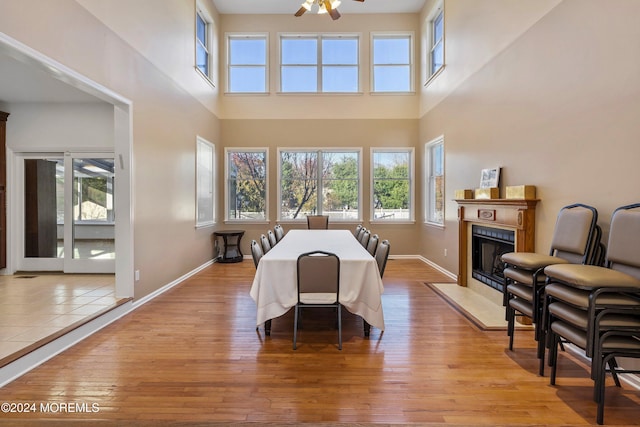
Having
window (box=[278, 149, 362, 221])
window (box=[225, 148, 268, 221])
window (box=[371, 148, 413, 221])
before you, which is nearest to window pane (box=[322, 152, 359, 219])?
window (box=[278, 149, 362, 221])

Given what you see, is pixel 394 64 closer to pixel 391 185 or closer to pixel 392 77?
pixel 392 77

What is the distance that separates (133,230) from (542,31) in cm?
471

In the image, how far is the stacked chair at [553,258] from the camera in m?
2.37

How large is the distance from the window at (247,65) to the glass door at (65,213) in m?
3.23

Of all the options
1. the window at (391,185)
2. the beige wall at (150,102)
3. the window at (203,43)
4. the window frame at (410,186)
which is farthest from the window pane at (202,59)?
the window at (391,185)

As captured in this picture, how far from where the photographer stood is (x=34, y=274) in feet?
16.5

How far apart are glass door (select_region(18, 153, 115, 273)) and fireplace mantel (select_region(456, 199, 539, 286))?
5.29 m

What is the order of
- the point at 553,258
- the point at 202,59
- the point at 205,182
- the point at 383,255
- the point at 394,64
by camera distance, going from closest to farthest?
the point at 553,258
the point at 383,255
the point at 202,59
the point at 205,182
the point at 394,64

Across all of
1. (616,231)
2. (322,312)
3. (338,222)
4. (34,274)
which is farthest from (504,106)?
(34,274)

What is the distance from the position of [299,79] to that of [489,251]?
5.22 metres

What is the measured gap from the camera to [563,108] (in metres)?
2.86

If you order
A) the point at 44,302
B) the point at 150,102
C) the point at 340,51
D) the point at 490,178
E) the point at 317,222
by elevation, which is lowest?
the point at 44,302

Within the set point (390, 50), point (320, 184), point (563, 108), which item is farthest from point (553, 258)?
point (390, 50)

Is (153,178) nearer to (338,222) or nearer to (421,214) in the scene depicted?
(338,222)
